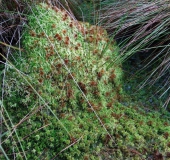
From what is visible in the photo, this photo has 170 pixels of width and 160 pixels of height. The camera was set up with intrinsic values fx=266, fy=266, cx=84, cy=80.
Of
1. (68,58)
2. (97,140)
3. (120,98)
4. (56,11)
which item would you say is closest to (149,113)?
(120,98)

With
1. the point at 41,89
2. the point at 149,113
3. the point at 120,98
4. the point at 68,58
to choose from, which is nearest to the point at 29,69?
the point at 41,89

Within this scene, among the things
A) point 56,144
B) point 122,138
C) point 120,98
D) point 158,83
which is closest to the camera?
point 56,144

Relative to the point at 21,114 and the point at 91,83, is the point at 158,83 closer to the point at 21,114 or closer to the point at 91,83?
the point at 91,83

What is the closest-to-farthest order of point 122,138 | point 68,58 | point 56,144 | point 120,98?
1. point 56,144
2. point 122,138
3. point 68,58
4. point 120,98

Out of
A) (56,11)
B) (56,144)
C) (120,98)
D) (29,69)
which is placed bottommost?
(120,98)

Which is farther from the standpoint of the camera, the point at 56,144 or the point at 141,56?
the point at 141,56

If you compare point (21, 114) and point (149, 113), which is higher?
point (21, 114)
